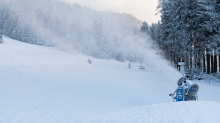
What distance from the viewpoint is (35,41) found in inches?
2221

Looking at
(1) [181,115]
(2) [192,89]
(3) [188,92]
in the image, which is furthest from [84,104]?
(2) [192,89]

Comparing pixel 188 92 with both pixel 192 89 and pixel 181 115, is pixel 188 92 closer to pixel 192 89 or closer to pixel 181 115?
pixel 192 89

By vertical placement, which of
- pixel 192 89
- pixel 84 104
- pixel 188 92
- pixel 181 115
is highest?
pixel 192 89

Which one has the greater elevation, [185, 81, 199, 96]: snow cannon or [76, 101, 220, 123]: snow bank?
[185, 81, 199, 96]: snow cannon

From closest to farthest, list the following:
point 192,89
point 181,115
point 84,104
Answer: point 181,115
point 192,89
point 84,104

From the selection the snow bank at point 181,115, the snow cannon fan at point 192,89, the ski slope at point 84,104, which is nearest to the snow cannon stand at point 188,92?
the snow cannon fan at point 192,89

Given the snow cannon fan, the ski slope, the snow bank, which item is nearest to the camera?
the snow bank

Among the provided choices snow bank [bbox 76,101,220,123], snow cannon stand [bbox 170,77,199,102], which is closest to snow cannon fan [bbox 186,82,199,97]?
snow cannon stand [bbox 170,77,199,102]

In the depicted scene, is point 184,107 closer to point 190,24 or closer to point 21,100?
point 21,100

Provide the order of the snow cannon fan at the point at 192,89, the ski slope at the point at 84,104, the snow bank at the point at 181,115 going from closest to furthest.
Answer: the snow bank at the point at 181,115
the ski slope at the point at 84,104
the snow cannon fan at the point at 192,89

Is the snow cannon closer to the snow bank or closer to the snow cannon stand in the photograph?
the snow cannon stand

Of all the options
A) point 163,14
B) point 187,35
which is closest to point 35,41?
point 163,14

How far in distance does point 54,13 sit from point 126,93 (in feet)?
241

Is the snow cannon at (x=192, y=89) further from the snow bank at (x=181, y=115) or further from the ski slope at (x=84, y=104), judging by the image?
the snow bank at (x=181, y=115)
